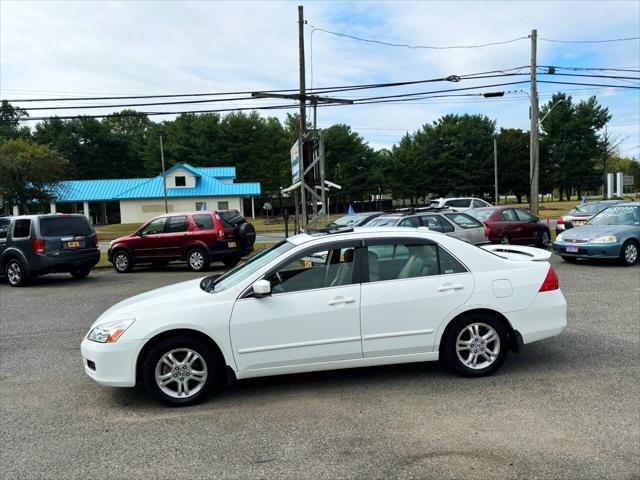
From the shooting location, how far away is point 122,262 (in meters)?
15.3

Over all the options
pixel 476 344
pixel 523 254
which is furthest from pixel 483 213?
pixel 476 344

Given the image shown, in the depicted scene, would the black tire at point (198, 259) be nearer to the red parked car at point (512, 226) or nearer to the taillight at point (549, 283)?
the red parked car at point (512, 226)

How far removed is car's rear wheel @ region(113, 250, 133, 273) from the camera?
50.1ft

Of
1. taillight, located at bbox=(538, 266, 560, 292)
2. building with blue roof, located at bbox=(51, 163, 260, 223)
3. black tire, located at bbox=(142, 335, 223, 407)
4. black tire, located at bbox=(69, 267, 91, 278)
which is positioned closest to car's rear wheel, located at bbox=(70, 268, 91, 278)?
black tire, located at bbox=(69, 267, 91, 278)

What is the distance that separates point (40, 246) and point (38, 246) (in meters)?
0.04

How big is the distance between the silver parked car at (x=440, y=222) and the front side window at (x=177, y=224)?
5.29 metres

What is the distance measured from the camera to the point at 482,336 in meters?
4.97

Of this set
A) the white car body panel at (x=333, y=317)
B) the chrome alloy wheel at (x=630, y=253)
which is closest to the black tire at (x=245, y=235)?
the chrome alloy wheel at (x=630, y=253)

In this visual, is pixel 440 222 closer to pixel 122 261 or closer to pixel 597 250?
pixel 597 250

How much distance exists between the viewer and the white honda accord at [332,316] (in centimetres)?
450

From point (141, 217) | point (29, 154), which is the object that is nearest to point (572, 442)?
point (29, 154)

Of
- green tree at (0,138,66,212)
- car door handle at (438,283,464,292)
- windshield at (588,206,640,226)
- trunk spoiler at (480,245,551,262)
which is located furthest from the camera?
green tree at (0,138,66,212)

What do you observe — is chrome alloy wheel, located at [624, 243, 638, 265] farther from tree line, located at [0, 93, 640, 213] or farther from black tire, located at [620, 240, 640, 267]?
tree line, located at [0, 93, 640, 213]

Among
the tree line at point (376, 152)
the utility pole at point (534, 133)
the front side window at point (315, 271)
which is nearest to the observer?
the front side window at point (315, 271)
